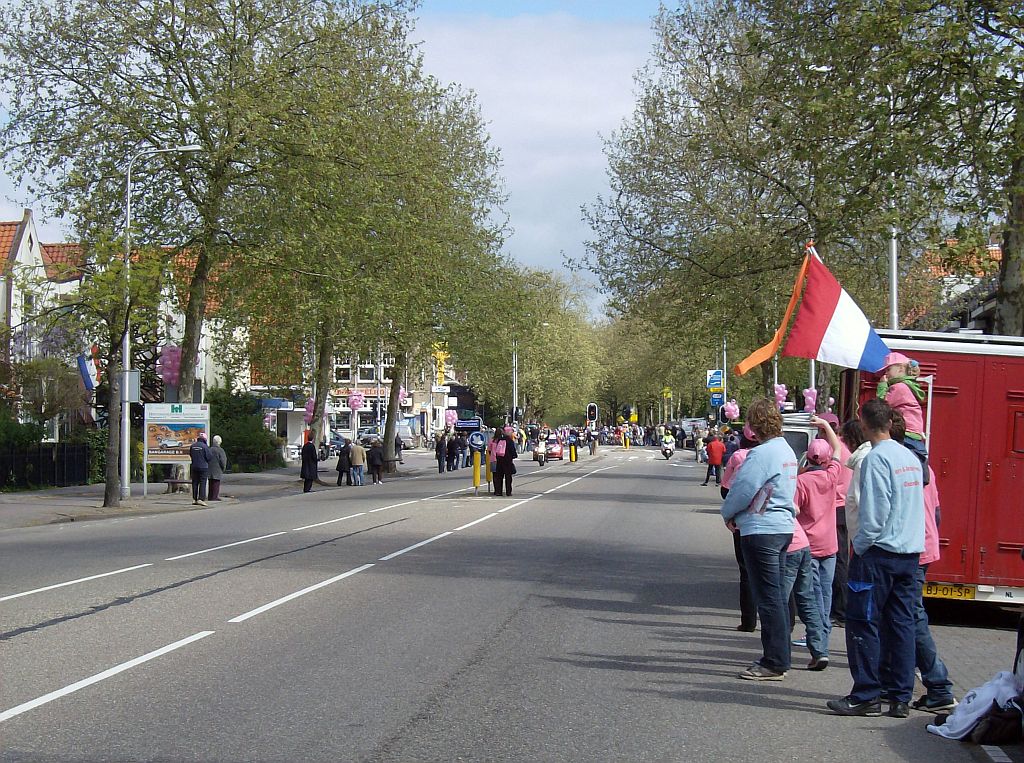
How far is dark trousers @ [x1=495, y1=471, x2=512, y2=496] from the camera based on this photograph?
3106 centimetres

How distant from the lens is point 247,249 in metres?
33.2

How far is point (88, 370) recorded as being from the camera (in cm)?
4306

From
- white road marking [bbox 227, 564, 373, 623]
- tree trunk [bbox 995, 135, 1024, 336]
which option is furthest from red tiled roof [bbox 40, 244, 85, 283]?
tree trunk [bbox 995, 135, 1024, 336]

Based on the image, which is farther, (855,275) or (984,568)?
(855,275)

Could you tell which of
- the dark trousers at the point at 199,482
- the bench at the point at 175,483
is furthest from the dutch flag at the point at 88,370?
the dark trousers at the point at 199,482

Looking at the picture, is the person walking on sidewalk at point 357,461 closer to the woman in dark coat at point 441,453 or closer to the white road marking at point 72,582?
the woman in dark coat at point 441,453

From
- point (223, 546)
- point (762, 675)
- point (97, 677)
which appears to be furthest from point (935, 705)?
point (223, 546)

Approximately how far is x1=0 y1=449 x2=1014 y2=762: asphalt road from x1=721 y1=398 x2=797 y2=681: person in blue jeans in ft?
1.08

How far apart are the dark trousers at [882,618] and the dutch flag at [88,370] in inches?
1470

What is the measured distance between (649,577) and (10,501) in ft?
65.0

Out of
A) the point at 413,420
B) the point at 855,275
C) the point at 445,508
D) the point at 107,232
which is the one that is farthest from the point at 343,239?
the point at 413,420

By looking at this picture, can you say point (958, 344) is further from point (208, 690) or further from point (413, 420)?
point (413, 420)

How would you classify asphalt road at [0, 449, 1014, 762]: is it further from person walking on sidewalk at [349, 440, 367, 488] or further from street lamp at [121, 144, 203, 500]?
person walking on sidewalk at [349, 440, 367, 488]

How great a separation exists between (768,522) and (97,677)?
4.75m
